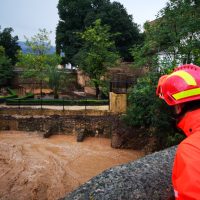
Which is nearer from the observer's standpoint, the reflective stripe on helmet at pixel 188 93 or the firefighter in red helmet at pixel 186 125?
the firefighter in red helmet at pixel 186 125

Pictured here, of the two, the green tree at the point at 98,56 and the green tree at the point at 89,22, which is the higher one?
the green tree at the point at 89,22

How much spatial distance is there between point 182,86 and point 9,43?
3712 cm

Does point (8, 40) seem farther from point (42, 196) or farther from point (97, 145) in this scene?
point (42, 196)

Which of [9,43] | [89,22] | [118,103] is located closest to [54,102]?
[118,103]

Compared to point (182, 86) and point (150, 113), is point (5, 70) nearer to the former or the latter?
point (150, 113)

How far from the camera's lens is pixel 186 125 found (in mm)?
1657

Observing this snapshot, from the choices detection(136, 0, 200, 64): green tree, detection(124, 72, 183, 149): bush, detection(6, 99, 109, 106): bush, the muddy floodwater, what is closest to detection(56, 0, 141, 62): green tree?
detection(6, 99, 109, 106): bush

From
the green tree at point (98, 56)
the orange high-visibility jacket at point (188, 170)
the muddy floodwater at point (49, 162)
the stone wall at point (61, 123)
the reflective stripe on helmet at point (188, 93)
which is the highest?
the green tree at point (98, 56)

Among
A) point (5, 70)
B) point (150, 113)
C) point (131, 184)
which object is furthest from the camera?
point (5, 70)

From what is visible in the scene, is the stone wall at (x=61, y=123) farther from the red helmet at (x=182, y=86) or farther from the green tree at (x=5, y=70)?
the red helmet at (x=182, y=86)

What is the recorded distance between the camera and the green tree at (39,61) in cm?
2633

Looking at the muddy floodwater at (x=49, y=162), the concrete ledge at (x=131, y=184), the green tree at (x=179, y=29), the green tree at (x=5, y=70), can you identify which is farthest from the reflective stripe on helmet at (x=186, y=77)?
the green tree at (x=5, y=70)

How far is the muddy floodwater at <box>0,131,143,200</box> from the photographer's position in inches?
413

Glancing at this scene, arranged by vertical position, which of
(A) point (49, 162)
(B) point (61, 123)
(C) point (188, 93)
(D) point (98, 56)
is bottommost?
(A) point (49, 162)
